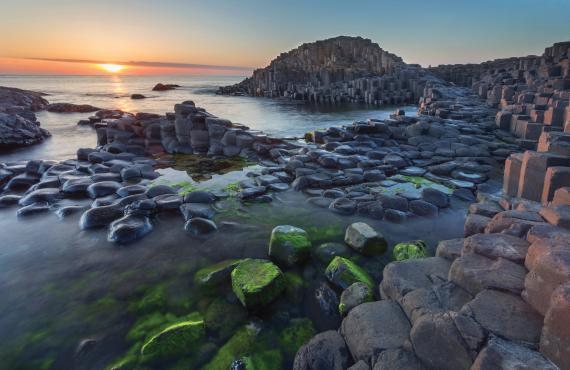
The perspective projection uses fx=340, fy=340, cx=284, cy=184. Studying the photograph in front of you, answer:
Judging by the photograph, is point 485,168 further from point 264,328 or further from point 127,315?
point 127,315

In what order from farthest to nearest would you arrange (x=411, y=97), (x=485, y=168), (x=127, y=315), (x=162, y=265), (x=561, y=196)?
(x=411, y=97)
(x=485, y=168)
(x=162, y=265)
(x=561, y=196)
(x=127, y=315)

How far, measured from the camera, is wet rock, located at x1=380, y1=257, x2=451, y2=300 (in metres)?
3.52

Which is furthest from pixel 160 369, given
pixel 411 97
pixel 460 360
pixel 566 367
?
pixel 411 97

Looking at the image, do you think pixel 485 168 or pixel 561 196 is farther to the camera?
pixel 485 168

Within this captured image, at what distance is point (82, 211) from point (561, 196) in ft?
26.6

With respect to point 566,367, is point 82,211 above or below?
below

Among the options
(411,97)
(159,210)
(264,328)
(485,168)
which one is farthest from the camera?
(411,97)

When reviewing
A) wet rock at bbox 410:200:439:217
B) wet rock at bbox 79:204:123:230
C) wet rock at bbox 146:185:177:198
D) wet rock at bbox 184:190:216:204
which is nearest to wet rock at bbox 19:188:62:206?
wet rock at bbox 79:204:123:230

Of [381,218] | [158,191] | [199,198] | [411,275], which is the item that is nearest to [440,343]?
[411,275]

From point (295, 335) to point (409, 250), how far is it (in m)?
2.16

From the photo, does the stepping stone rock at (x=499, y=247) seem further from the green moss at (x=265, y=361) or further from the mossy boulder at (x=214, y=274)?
the mossy boulder at (x=214, y=274)

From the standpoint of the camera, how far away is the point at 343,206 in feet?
21.3

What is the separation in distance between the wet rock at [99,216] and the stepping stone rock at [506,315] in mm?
5866

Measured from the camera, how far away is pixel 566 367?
2113 millimetres
